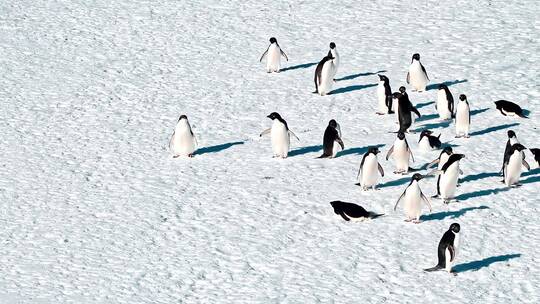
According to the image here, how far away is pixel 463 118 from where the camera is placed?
1717 cm

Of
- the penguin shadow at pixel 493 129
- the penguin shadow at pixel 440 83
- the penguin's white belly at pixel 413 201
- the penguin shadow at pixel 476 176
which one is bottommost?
the penguin's white belly at pixel 413 201

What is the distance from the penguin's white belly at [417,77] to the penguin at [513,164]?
14.2 feet

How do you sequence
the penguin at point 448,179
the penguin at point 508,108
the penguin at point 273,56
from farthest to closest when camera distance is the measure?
the penguin at point 273,56
the penguin at point 508,108
the penguin at point 448,179

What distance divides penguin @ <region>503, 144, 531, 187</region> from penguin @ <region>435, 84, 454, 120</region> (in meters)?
2.65

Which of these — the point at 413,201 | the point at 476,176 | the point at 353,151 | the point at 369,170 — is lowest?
the point at 413,201

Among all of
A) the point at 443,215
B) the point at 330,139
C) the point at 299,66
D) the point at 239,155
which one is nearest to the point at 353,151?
the point at 330,139

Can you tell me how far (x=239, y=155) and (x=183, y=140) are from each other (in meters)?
0.88

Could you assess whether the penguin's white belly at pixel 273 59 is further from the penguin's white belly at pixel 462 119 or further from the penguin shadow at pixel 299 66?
the penguin's white belly at pixel 462 119

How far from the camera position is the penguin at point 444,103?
58.7 ft

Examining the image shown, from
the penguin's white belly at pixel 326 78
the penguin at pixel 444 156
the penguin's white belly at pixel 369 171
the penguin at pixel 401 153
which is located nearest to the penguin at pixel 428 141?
the penguin at pixel 401 153

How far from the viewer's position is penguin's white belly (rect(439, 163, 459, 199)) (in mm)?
14758

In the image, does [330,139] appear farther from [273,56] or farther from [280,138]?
[273,56]

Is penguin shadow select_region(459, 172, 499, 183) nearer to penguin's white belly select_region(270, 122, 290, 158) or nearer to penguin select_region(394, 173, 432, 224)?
penguin select_region(394, 173, 432, 224)

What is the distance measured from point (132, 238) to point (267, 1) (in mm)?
12667
